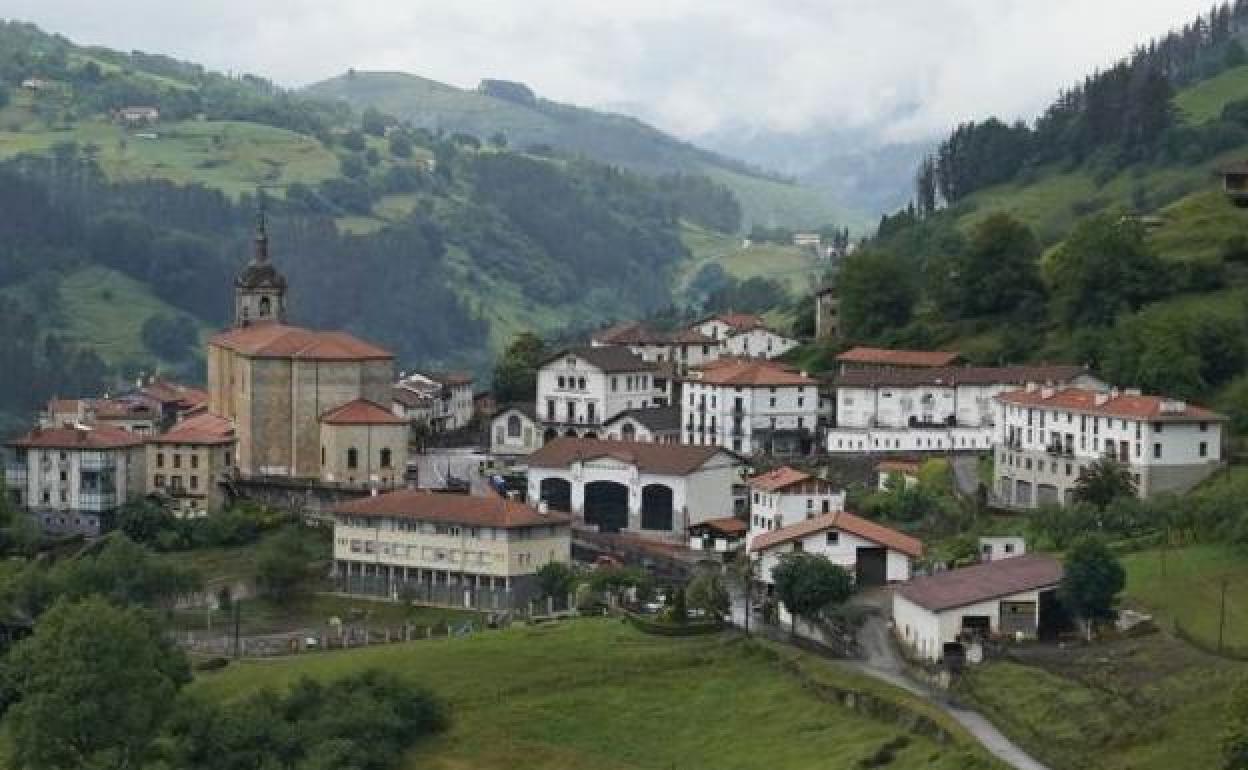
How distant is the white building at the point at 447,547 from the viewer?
76.6 meters

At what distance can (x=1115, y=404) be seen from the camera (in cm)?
7769

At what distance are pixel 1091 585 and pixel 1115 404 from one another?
18.2 meters

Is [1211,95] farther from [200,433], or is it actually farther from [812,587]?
[812,587]

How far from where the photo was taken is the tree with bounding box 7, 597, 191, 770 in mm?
59719

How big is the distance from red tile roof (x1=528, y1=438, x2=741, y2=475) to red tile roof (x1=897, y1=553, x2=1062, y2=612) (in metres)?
18.6

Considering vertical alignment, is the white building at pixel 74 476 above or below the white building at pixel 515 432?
below

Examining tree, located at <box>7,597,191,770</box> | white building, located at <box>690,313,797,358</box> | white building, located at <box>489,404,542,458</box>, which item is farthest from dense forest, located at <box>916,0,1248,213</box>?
tree, located at <box>7,597,191,770</box>

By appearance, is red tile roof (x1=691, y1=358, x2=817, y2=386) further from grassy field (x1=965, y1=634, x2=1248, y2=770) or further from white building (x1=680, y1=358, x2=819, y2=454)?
grassy field (x1=965, y1=634, x2=1248, y2=770)

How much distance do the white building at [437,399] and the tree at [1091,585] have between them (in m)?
44.2

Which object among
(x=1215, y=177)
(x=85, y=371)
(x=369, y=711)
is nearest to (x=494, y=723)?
(x=369, y=711)

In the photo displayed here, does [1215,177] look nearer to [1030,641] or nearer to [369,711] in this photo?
[1030,641]

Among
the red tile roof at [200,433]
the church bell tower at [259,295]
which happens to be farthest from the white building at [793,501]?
the church bell tower at [259,295]

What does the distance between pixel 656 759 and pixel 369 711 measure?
7.39 metres

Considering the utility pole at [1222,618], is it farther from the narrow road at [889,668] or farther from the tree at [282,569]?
the tree at [282,569]
